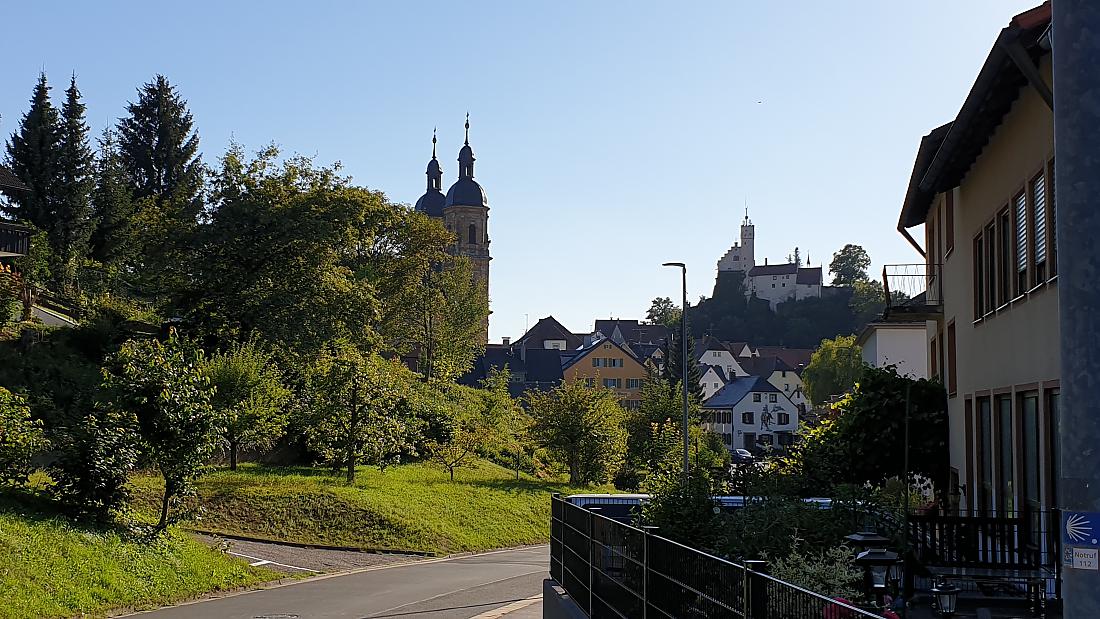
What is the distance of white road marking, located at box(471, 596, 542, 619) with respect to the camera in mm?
18302

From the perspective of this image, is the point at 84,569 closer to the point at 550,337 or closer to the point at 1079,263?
the point at 1079,263

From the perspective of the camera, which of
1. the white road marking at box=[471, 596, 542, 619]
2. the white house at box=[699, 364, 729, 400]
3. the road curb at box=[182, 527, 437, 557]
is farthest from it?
the white house at box=[699, 364, 729, 400]

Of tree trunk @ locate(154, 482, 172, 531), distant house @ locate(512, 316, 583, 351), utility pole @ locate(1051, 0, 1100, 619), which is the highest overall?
distant house @ locate(512, 316, 583, 351)

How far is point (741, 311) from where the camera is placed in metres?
184

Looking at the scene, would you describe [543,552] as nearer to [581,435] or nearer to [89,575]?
[581,435]

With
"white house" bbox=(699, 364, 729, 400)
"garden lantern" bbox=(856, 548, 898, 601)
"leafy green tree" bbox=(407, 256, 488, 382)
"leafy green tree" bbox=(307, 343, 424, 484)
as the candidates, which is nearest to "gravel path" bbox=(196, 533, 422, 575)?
"leafy green tree" bbox=(307, 343, 424, 484)

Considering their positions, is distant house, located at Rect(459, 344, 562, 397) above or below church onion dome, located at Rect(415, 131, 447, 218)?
below

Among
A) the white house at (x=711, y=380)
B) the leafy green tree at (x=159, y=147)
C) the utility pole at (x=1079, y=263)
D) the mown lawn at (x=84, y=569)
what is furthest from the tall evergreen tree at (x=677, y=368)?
the utility pole at (x=1079, y=263)

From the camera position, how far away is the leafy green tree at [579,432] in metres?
50.0

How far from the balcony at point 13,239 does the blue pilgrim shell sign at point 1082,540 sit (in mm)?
45752

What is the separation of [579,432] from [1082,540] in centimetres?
4685

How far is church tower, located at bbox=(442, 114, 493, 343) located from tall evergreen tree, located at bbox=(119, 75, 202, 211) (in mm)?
71681

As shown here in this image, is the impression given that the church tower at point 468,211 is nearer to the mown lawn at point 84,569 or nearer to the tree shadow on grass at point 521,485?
the tree shadow on grass at point 521,485

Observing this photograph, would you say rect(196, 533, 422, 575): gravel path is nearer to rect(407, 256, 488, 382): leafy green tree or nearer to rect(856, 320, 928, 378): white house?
rect(856, 320, 928, 378): white house
